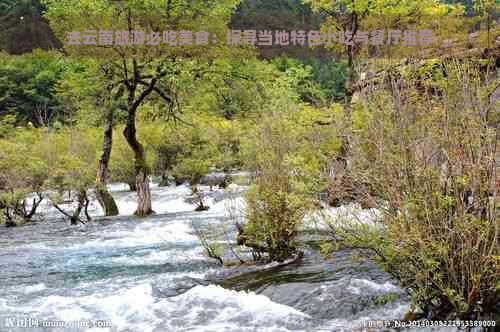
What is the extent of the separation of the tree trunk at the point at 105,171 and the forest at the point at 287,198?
0.08 metres

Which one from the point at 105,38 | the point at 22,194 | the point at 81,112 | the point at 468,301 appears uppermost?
the point at 105,38

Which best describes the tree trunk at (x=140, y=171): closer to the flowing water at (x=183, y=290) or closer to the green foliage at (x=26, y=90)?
the flowing water at (x=183, y=290)

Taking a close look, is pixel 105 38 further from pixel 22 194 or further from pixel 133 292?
pixel 133 292

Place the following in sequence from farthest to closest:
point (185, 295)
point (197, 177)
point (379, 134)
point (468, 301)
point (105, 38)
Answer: point (197, 177) < point (105, 38) < point (185, 295) < point (379, 134) < point (468, 301)

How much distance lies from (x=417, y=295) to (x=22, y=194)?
600 inches

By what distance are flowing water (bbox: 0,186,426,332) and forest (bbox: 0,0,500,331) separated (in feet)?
0.13

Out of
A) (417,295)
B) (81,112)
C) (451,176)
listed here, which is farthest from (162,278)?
(81,112)

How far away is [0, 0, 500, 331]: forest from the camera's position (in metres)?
5.34

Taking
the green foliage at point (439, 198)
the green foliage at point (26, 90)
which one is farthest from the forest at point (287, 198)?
the green foliage at point (26, 90)

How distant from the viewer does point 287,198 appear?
7906 mm

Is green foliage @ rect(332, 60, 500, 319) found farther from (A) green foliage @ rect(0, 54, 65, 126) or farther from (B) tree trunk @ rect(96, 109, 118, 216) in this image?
(A) green foliage @ rect(0, 54, 65, 126)

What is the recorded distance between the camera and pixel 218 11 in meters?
18.4

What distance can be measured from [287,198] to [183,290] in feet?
7.33

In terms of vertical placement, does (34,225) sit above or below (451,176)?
below
